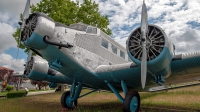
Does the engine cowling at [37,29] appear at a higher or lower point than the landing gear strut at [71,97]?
higher

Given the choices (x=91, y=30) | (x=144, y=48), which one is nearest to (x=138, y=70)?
(x=144, y=48)

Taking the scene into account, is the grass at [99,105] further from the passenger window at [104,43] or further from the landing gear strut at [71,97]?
Answer: the passenger window at [104,43]

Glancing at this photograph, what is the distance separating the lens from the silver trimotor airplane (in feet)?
19.9

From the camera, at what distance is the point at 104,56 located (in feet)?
29.1

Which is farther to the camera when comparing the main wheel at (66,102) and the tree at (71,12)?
the tree at (71,12)

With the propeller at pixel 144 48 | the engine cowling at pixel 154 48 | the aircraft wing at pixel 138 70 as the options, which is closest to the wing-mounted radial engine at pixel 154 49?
the engine cowling at pixel 154 48

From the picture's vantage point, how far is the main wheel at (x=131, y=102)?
6833mm

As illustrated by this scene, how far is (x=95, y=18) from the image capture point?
26.4m

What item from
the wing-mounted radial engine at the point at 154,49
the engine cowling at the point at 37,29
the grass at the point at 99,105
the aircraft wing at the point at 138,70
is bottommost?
the grass at the point at 99,105

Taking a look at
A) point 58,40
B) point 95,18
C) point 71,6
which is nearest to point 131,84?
point 58,40

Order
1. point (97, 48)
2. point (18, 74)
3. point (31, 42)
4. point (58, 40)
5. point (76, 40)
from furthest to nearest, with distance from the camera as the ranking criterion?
point (18, 74) < point (97, 48) < point (76, 40) < point (58, 40) < point (31, 42)

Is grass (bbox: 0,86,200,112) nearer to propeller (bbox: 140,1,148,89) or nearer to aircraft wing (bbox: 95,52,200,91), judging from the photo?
aircraft wing (bbox: 95,52,200,91)

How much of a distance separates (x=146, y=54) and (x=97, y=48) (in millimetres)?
3176

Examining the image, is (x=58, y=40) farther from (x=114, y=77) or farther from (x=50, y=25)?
(x=114, y=77)
